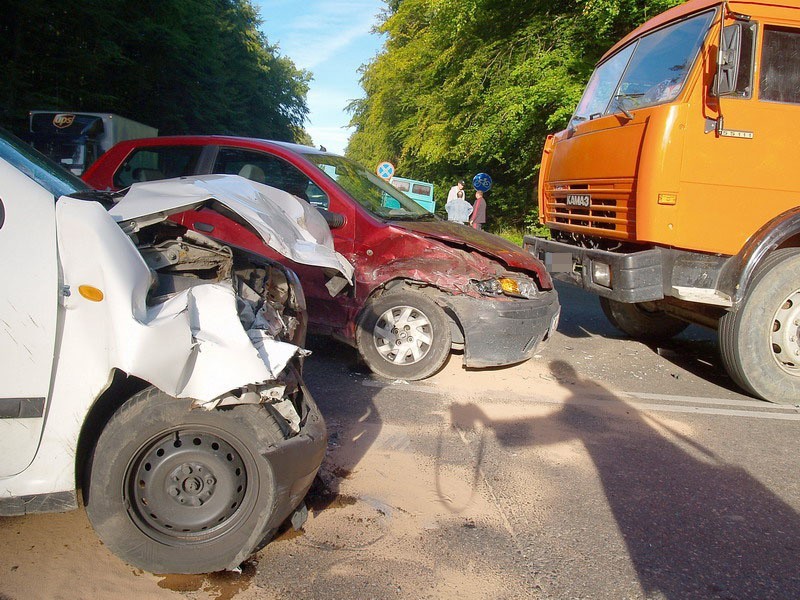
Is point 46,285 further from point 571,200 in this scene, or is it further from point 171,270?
point 571,200

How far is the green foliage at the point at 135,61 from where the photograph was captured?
17234 millimetres

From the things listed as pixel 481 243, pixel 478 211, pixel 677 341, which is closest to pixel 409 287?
pixel 481 243

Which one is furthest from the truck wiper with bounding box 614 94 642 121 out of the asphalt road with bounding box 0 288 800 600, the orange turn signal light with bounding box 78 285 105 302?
the orange turn signal light with bounding box 78 285 105 302

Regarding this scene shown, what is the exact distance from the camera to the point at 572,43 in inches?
574

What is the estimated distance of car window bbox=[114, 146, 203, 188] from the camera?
5.72m

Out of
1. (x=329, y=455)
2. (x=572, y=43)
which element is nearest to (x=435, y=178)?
(x=572, y=43)

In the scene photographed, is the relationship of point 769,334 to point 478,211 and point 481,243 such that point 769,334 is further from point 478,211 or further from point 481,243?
point 478,211

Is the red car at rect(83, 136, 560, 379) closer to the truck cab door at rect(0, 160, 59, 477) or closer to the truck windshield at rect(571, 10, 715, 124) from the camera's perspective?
the truck windshield at rect(571, 10, 715, 124)

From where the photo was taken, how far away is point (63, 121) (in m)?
16.0

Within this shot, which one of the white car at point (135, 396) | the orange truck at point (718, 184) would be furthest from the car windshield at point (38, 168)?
the orange truck at point (718, 184)

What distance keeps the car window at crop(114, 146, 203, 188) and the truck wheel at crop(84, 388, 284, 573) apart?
3695 millimetres

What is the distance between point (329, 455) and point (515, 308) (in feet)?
6.39

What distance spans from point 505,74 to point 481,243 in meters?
12.4

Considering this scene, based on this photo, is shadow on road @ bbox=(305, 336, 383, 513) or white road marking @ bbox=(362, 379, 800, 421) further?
white road marking @ bbox=(362, 379, 800, 421)
